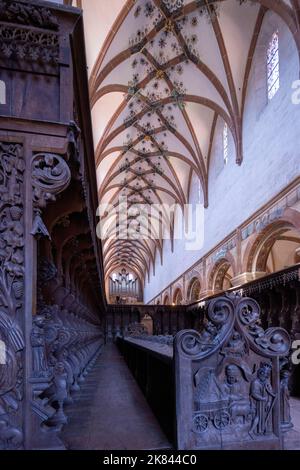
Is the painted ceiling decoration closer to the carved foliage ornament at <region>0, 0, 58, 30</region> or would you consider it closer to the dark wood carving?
the carved foliage ornament at <region>0, 0, 58, 30</region>

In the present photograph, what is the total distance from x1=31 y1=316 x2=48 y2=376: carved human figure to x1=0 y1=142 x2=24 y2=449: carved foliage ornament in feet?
0.22

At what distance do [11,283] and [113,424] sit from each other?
49.2 inches

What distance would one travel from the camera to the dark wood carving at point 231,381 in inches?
88.9

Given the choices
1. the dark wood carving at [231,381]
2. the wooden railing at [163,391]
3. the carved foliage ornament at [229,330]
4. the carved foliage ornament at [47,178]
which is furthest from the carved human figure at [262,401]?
the carved foliage ornament at [47,178]

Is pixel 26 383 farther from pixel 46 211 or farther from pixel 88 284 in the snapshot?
pixel 88 284

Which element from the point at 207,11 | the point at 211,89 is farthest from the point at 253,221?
the point at 207,11

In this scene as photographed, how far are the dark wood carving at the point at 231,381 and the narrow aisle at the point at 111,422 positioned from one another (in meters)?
0.28

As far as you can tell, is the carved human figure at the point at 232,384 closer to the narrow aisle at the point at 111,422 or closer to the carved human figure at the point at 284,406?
the carved human figure at the point at 284,406

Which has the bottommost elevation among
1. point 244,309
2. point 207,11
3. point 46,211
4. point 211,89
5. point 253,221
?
point 244,309

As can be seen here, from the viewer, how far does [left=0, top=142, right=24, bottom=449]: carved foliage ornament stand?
6.22ft

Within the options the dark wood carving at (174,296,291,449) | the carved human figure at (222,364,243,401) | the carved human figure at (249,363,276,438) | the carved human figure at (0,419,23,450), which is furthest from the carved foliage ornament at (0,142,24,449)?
the carved human figure at (249,363,276,438)

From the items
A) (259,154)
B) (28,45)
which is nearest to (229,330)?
(28,45)

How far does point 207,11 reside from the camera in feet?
39.9

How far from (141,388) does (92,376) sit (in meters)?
0.77
